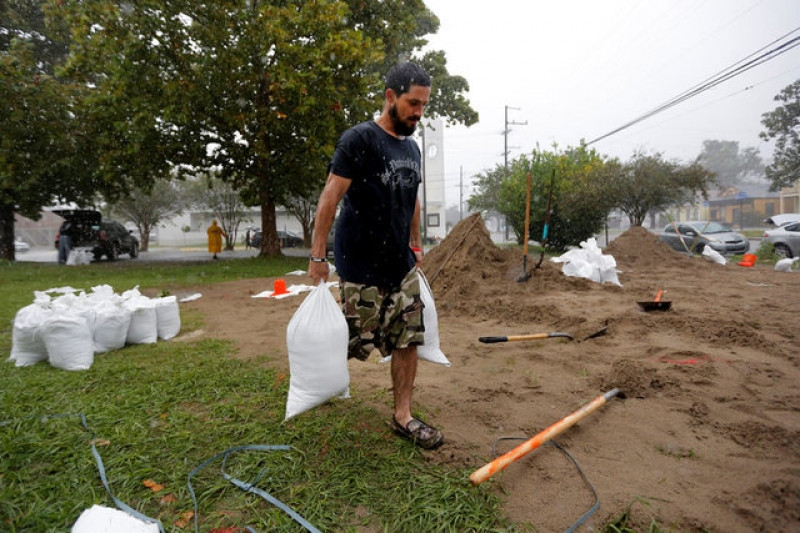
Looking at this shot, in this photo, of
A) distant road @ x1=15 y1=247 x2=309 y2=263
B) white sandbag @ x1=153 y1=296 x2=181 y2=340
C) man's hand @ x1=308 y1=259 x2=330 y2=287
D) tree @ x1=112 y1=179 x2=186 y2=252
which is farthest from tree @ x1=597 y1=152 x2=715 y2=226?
tree @ x1=112 y1=179 x2=186 y2=252

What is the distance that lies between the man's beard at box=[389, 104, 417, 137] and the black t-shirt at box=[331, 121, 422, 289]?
44mm

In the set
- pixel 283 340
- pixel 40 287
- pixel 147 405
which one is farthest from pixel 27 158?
pixel 147 405

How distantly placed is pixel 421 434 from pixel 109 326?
301 centimetres

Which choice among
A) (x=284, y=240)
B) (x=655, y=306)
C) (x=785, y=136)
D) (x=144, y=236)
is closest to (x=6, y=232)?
(x=144, y=236)

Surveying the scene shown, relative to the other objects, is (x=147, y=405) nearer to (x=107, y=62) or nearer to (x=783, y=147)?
Answer: (x=107, y=62)

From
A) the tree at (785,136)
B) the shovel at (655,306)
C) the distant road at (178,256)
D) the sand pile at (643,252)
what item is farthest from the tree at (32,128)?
the tree at (785,136)

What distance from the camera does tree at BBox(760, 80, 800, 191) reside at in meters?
25.5

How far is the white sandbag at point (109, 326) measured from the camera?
365 centimetres

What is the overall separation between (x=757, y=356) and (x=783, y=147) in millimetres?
31633

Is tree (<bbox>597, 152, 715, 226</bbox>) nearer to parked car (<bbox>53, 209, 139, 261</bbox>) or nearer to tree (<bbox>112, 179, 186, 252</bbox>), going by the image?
parked car (<bbox>53, 209, 139, 261</bbox>)

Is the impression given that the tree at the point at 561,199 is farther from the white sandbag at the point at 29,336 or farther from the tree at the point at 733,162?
the tree at the point at 733,162

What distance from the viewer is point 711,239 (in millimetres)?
13359

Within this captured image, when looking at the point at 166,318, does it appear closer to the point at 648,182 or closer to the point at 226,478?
the point at 226,478

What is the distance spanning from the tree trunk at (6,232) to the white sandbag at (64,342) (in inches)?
602
